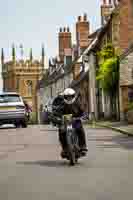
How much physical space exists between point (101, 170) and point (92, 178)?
1459 mm

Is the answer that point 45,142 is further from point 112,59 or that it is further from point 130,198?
point 112,59

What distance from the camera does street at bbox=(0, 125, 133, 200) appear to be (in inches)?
408

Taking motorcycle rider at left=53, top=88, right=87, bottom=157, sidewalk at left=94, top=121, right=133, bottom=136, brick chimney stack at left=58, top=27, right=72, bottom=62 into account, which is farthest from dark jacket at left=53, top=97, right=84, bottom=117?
brick chimney stack at left=58, top=27, right=72, bottom=62

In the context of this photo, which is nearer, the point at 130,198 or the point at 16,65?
the point at 130,198

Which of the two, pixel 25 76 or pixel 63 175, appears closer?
pixel 63 175

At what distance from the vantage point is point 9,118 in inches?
1398

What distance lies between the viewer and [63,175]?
1305 centimetres

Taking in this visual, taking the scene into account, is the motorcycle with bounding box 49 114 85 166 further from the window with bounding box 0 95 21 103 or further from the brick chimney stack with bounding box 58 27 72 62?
the brick chimney stack with bounding box 58 27 72 62

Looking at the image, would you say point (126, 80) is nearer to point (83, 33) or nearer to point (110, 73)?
point (110, 73)

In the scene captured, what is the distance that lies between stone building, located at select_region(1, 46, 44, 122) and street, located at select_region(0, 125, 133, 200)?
12410cm

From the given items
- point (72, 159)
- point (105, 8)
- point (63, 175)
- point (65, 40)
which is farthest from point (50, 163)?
point (65, 40)

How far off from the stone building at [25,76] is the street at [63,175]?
124 metres

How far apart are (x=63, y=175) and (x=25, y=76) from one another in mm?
137700

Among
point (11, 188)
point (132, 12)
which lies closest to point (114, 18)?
point (132, 12)
